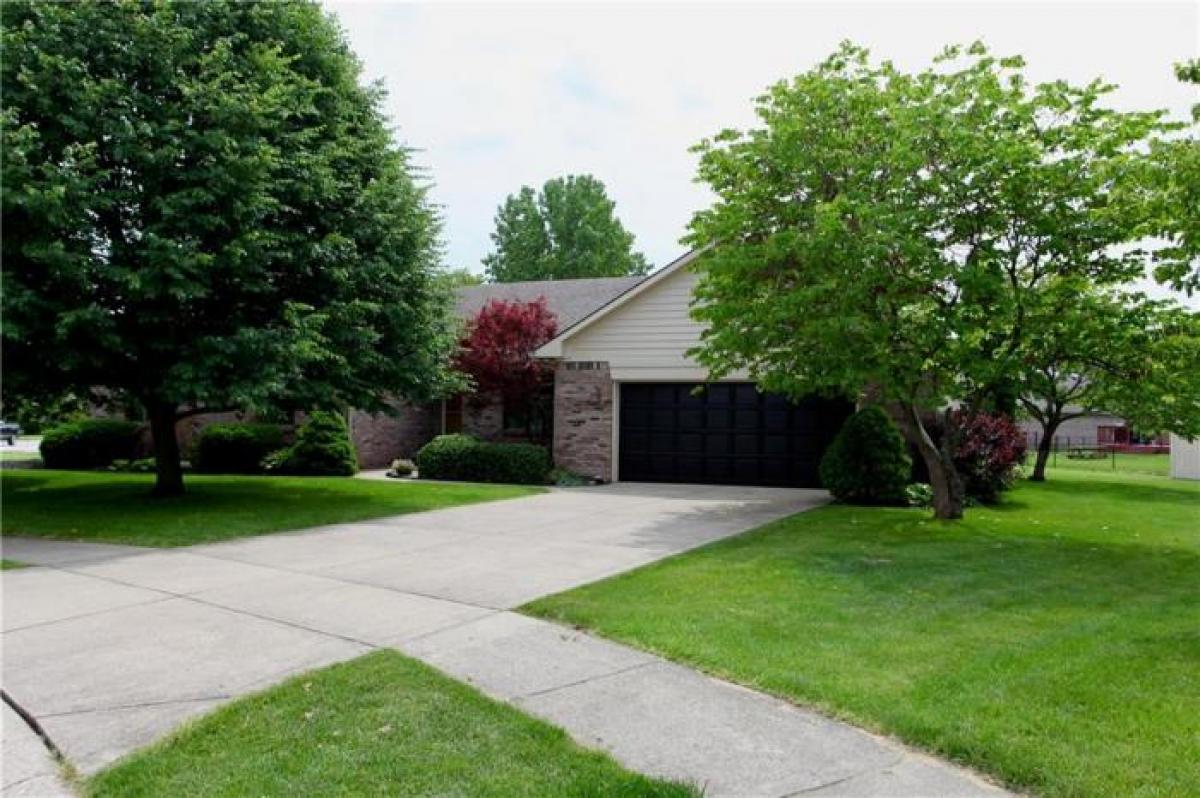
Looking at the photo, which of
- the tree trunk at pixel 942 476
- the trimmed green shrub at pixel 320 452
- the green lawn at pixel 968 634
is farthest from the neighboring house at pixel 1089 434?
the green lawn at pixel 968 634

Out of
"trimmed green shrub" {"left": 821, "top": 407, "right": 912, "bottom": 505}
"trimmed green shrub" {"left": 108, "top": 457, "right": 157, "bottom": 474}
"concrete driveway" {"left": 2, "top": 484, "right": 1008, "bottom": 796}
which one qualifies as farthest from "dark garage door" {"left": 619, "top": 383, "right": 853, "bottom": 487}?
"trimmed green shrub" {"left": 108, "top": 457, "right": 157, "bottom": 474}

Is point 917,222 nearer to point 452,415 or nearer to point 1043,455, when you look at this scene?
point 1043,455

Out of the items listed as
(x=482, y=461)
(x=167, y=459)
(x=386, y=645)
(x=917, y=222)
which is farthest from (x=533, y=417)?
(x=386, y=645)

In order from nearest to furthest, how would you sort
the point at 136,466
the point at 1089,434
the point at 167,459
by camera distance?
the point at 167,459
the point at 136,466
the point at 1089,434

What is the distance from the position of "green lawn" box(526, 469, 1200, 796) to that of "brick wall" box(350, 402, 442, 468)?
13321mm

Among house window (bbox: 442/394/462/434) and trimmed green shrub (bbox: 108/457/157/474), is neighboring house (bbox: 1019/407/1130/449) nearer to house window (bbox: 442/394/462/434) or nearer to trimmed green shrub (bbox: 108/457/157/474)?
house window (bbox: 442/394/462/434)

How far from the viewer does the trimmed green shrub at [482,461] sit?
17.2 meters

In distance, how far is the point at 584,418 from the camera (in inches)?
704

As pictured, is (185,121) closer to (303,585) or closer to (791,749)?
(303,585)

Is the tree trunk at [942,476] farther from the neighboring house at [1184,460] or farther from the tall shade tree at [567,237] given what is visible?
the tall shade tree at [567,237]

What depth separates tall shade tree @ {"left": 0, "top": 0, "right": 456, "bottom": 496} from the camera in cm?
1008

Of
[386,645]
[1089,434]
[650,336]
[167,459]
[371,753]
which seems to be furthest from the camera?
[1089,434]

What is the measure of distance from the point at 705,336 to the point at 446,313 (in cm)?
533

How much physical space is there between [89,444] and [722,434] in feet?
56.0
